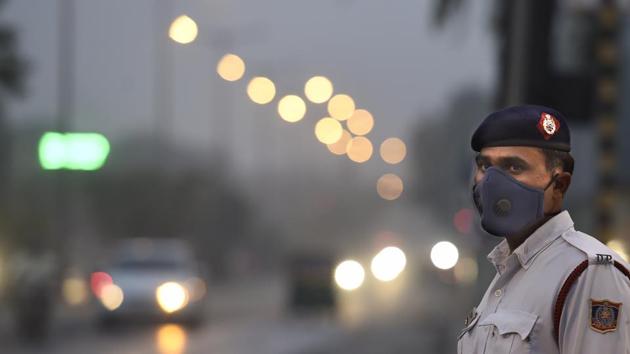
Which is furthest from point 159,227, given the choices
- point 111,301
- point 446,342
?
point 446,342

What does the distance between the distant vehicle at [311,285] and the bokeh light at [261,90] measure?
16.2m

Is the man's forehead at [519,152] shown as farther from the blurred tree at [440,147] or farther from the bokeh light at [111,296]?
the blurred tree at [440,147]

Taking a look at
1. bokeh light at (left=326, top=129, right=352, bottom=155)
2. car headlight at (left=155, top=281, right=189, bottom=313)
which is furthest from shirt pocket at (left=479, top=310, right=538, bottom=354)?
bokeh light at (left=326, top=129, right=352, bottom=155)

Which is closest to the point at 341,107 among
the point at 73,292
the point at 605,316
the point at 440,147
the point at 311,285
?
the point at 311,285

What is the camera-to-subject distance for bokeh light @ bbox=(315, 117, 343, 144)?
75.6 m

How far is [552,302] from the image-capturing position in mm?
3559

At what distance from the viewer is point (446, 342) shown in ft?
93.5

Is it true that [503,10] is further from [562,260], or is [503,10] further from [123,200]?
[123,200]

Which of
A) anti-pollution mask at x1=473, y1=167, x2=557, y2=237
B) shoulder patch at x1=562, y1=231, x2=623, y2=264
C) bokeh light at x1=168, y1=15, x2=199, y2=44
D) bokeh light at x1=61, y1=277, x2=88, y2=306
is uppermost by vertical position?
bokeh light at x1=168, y1=15, x2=199, y2=44

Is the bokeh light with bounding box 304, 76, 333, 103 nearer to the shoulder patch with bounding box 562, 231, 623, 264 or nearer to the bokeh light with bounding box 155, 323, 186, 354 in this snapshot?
the bokeh light with bounding box 155, 323, 186, 354

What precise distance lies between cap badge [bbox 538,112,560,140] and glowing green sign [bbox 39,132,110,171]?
35715mm

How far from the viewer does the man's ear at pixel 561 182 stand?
149 inches

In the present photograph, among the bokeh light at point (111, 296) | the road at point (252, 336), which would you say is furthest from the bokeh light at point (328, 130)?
the bokeh light at point (111, 296)

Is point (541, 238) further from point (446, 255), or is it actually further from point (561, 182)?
point (446, 255)
